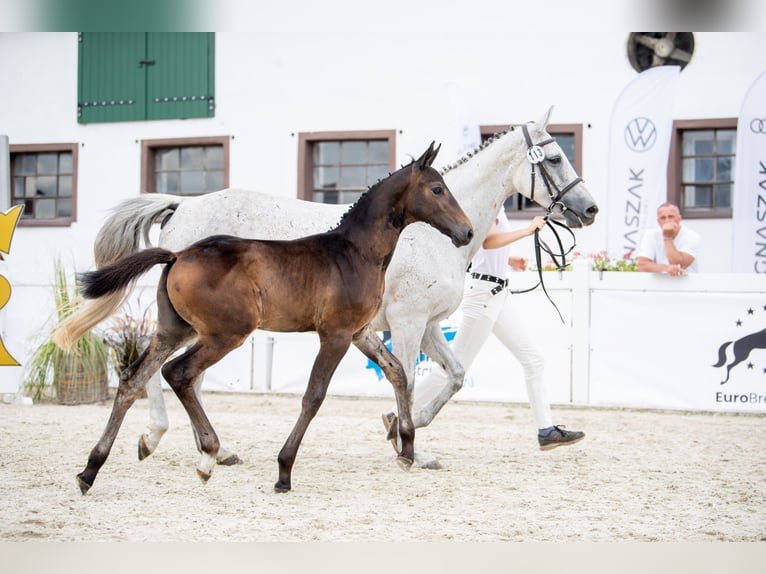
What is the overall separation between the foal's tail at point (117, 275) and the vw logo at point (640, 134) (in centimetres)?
761

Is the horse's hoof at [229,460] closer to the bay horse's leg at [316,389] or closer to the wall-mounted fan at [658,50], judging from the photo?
the bay horse's leg at [316,389]

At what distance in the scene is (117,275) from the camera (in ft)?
14.0

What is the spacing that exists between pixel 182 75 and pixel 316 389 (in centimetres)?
911

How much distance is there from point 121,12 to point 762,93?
907 centimetres

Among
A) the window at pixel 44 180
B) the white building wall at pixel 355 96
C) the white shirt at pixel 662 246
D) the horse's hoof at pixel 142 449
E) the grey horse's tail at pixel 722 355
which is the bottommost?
the horse's hoof at pixel 142 449

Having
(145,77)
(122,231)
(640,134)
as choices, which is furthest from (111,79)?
(122,231)

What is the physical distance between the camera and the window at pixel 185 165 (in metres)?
12.6

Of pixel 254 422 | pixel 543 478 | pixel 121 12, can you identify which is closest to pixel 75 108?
pixel 254 422

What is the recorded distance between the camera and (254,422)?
7695 millimetres

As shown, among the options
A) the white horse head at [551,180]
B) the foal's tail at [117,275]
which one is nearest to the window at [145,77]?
the white horse head at [551,180]

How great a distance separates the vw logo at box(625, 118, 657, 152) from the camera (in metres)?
10.4

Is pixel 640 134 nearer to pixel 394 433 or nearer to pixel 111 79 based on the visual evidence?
pixel 394 433

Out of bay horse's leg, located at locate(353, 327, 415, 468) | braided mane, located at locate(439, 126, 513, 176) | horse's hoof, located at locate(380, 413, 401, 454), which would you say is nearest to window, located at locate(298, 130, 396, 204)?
braided mane, located at locate(439, 126, 513, 176)

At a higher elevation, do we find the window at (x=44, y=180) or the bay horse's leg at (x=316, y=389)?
the window at (x=44, y=180)
